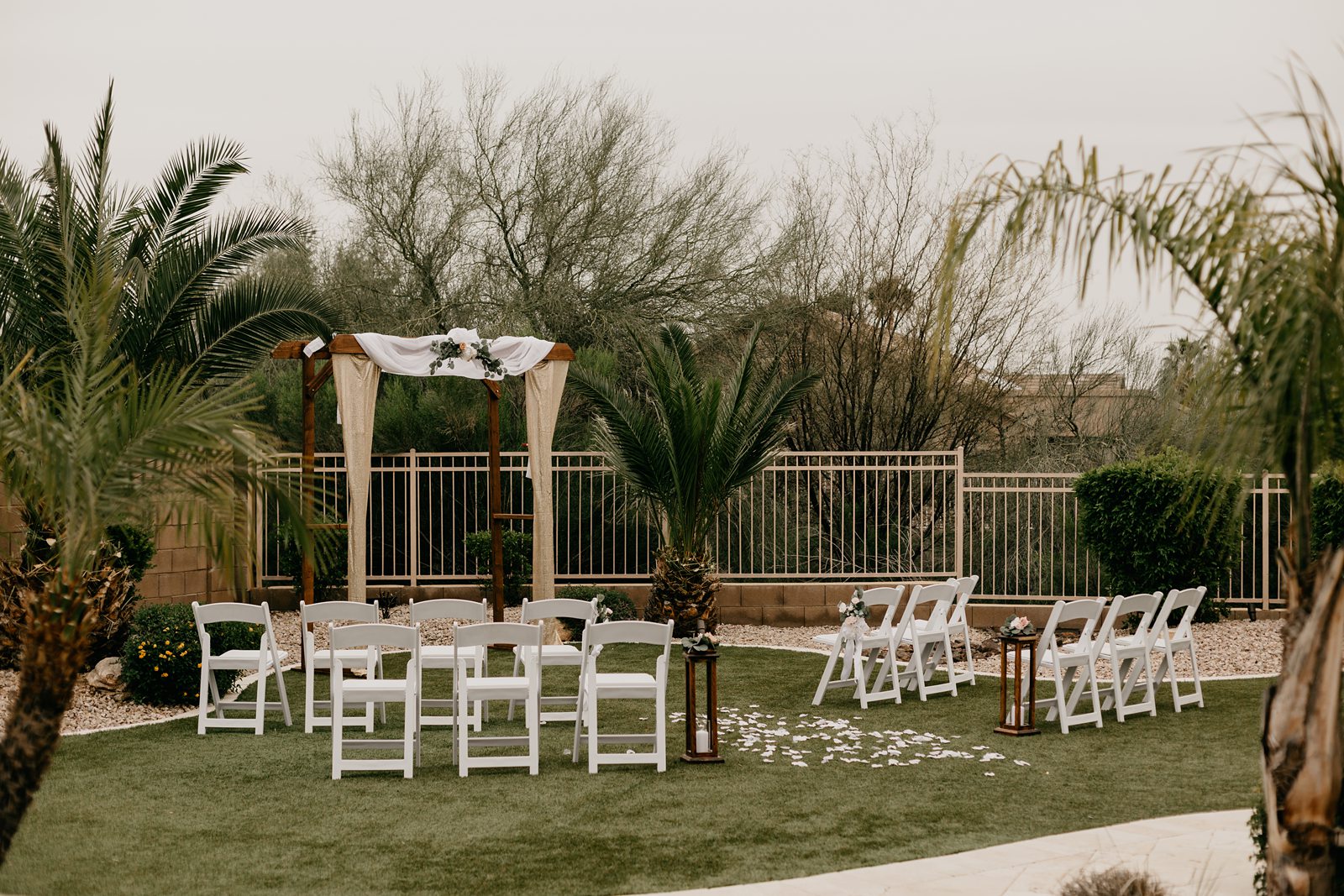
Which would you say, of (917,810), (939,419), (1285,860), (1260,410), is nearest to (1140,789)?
(917,810)

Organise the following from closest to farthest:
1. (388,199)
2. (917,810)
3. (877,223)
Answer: (917,810)
(877,223)
(388,199)

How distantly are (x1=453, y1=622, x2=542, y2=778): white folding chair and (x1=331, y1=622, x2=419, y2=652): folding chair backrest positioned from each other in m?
0.26

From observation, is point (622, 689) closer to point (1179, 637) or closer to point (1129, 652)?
point (1129, 652)

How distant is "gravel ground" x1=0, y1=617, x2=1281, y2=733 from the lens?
9.59 m

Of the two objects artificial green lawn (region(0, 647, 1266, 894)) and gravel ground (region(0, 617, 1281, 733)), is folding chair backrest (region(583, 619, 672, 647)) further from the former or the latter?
gravel ground (region(0, 617, 1281, 733))

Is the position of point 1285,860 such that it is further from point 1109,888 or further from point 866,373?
point 866,373

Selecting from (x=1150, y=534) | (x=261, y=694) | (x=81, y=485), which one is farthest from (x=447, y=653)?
(x=1150, y=534)

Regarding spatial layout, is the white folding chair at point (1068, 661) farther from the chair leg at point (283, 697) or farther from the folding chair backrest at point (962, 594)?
the chair leg at point (283, 697)

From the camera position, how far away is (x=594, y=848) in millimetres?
6055

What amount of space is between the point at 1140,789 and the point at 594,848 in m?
3.14

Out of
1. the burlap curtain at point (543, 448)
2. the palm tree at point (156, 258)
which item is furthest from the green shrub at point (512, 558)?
the palm tree at point (156, 258)

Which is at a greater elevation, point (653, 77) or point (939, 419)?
point (653, 77)

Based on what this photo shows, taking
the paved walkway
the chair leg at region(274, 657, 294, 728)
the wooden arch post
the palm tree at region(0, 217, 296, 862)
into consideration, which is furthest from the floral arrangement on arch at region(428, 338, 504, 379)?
the paved walkway

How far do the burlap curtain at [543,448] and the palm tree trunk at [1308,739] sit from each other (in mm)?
8513
